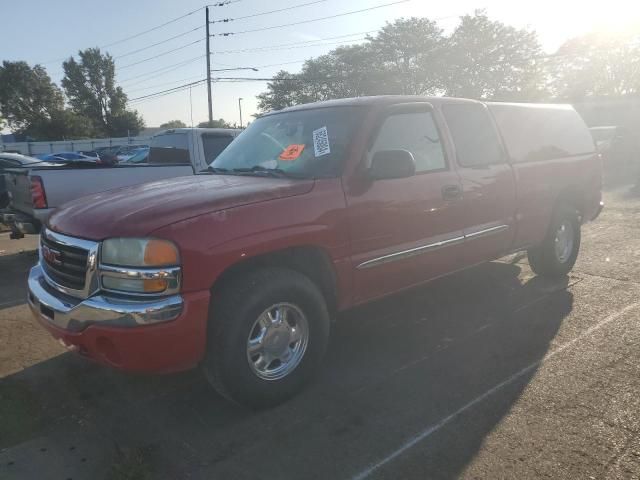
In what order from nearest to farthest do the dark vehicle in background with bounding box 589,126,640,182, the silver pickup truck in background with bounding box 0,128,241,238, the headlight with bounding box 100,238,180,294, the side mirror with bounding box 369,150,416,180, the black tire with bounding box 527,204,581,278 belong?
the headlight with bounding box 100,238,180,294
the side mirror with bounding box 369,150,416,180
the black tire with bounding box 527,204,581,278
the silver pickup truck in background with bounding box 0,128,241,238
the dark vehicle in background with bounding box 589,126,640,182

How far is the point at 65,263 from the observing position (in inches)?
121

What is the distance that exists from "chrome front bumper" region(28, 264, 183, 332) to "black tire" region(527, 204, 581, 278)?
4.20 metres

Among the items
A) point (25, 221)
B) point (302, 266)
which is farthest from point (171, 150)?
point (302, 266)

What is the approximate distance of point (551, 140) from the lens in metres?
5.48

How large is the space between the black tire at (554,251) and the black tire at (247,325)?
3.24m

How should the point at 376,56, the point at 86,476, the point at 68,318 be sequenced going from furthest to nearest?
the point at 376,56 < the point at 68,318 < the point at 86,476

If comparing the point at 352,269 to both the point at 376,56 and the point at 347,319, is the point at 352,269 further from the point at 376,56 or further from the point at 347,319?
the point at 376,56

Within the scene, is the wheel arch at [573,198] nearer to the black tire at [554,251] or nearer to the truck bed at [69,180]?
the black tire at [554,251]

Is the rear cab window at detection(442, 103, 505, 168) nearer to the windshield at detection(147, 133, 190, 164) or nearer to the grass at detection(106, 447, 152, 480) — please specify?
the grass at detection(106, 447, 152, 480)

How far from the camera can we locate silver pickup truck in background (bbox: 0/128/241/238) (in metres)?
6.23

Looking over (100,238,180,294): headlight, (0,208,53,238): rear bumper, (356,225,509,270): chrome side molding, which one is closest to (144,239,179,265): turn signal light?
(100,238,180,294): headlight

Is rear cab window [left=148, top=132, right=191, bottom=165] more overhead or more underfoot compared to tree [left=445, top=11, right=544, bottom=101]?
more underfoot

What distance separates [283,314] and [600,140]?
21.6 m

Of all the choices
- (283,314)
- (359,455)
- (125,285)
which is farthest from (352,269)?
(125,285)
